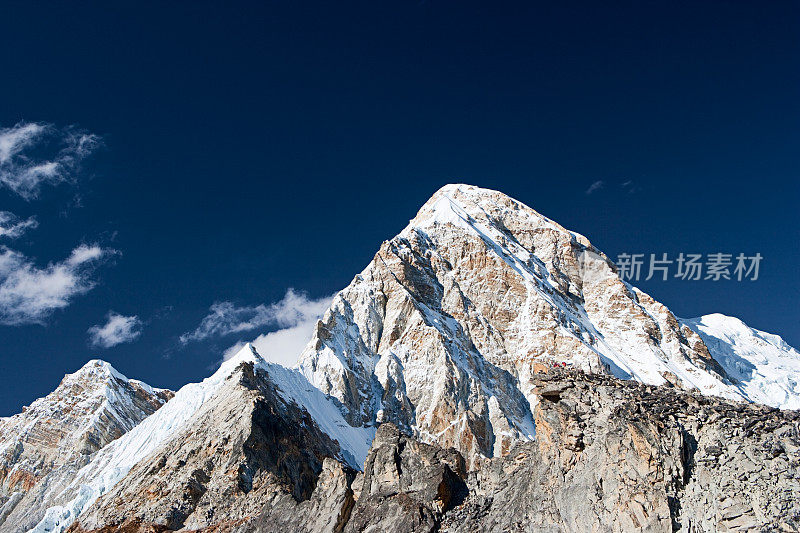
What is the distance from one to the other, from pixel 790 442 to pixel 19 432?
159 metres

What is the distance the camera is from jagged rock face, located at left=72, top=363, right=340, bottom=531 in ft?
200

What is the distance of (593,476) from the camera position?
29047mm

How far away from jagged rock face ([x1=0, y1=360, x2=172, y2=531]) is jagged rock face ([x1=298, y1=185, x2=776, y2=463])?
156 feet

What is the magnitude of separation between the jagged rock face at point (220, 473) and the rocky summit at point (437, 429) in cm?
31

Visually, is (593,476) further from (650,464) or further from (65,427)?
(65,427)

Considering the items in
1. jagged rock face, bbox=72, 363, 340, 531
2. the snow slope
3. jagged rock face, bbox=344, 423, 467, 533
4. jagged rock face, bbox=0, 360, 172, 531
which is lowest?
jagged rock face, bbox=344, 423, 467, 533

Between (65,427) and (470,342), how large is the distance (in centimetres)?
10045

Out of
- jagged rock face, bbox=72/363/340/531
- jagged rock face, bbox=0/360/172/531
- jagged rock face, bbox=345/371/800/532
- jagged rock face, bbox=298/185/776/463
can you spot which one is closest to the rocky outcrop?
jagged rock face, bbox=345/371/800/532

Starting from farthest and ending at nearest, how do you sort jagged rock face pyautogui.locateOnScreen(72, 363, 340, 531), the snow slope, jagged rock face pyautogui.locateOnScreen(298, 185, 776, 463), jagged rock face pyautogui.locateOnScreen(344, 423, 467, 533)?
jagged rock face pyautogui.locateOnScreen(298, 185, 776, 463) < the snow slope < jagged rock face pyautogui.locateOnScreen(72, 363, 340, 531) < jagged rock face pyautogui.locateOnScreen(344, 423, 467, 533)

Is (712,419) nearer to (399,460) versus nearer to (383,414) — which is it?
(399,460)

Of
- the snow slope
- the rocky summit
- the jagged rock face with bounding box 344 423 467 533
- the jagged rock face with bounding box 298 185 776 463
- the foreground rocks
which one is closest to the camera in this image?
the foreground rocks

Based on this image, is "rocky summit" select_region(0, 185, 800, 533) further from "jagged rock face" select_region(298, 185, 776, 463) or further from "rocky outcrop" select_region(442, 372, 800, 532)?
"jagged rock face" select_region(298, 185, 776, 463)

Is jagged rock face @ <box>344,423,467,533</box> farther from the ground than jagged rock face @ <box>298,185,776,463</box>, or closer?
closer

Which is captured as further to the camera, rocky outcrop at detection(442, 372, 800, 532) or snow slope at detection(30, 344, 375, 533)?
snow slope at detection(30, 344, 375, 533)
